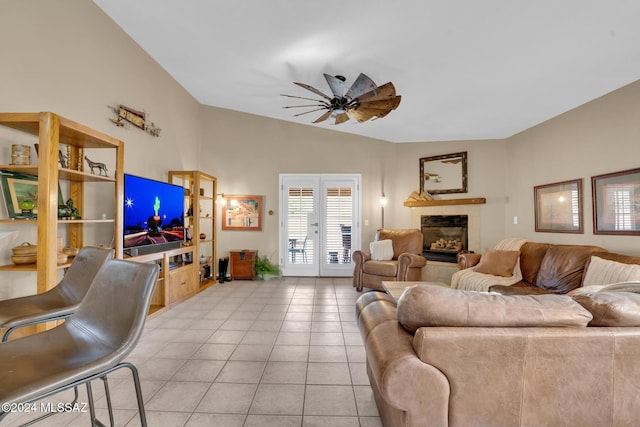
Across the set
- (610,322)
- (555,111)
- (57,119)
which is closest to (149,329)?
(57,119)

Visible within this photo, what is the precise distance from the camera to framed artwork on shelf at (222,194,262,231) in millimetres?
5855

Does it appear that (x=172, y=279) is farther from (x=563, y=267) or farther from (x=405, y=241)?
(x=563, y=267)

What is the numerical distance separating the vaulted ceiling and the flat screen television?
1803mm

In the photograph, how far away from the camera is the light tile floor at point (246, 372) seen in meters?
1.75

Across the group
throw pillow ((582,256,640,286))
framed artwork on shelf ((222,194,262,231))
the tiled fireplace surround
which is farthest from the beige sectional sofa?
framed artwork on shelf ((222,194,262,231))

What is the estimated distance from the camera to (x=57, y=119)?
7.18 ft

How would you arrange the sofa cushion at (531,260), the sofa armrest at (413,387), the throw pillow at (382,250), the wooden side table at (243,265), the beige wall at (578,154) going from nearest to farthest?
the sofa armrest at (413,387) < the beige wall at (578,154) < the sofa cushion at (531,260) < the throw pillow at (382,250) < the wooden side table at (243,265)

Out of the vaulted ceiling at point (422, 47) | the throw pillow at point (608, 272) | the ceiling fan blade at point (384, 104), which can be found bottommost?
the throw pillow at point (608, 272)

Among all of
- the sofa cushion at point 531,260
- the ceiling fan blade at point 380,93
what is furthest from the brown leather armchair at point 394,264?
the ceiling fan blade at point 380,93

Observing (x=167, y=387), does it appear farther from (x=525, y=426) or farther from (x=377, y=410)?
(x=525, y=426)

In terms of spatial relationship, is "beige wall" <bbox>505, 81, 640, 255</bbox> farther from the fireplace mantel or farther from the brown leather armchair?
the brown leather armchair

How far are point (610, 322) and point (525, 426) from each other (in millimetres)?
576

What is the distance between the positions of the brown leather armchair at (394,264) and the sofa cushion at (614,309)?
9.96 ft

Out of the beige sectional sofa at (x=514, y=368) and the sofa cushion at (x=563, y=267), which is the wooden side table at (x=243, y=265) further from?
the beige sectional sofa at (x=514, y=368)
